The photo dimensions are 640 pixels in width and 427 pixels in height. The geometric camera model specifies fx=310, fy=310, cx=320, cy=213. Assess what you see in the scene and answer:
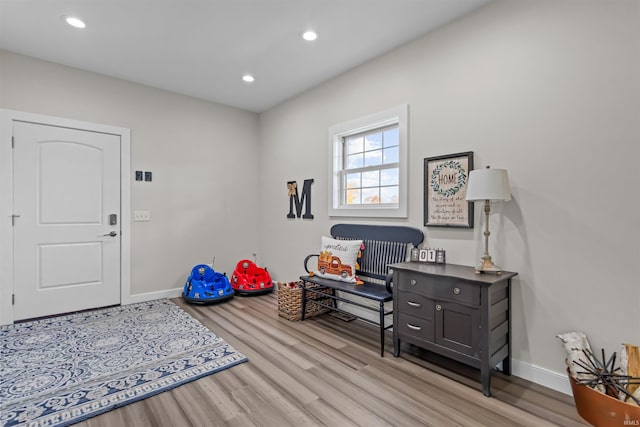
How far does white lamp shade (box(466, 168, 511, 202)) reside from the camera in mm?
2145

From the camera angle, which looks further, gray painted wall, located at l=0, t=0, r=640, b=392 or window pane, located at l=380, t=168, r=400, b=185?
window pane, located at l=380, t=168, r=400, b=185

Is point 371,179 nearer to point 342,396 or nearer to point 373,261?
point 373,261

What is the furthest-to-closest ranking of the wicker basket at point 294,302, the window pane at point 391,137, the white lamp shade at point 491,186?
the wicker basket at point 294,302 < the window pane at point 391,137 < the white lamp shade at point 491,186

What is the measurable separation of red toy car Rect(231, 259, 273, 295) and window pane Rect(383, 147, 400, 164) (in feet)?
8.11

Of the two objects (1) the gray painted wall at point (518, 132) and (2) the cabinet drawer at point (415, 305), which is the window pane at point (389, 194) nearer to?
(1) the gray painted wall at point (518, 132)

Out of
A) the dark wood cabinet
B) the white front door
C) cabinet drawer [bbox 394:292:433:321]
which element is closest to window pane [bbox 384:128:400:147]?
the dark wood cabinet

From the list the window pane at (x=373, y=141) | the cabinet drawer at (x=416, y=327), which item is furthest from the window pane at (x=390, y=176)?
the cabinet drawer at (x=416, y=327)

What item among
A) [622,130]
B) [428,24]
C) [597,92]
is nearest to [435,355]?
[622,130]

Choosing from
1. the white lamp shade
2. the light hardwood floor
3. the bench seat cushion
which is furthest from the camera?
the bench seat cushion

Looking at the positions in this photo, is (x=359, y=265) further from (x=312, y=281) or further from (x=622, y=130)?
(x=622, y=130)

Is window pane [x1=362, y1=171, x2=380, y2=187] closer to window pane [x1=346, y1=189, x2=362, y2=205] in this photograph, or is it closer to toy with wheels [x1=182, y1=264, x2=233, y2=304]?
window pane [x1=346, y1=189, x2=362, y2=205]

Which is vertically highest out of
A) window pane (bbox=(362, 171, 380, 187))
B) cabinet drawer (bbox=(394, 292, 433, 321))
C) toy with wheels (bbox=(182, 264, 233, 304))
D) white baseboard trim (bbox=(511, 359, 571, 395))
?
window pane (bbox=(362, 171, 380, 187))

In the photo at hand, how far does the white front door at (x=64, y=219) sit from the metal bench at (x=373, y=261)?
2533 mm

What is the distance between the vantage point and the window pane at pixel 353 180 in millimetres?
3694
